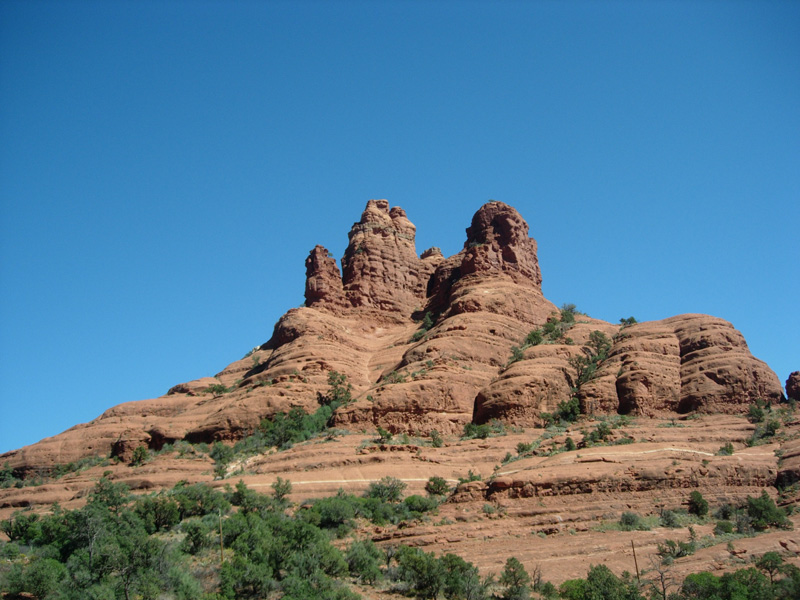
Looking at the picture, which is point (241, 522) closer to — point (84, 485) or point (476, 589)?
point (476, 589)

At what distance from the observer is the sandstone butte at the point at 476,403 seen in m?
41.0

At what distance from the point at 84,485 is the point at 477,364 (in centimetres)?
3248

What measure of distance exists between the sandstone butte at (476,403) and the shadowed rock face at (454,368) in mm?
169

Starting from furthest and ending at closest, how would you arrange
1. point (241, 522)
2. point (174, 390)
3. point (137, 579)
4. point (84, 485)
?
point (174, 390)
point (84, 485)
point (241, 522)
point (137, 579)

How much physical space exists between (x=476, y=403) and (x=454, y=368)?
391 centimetres

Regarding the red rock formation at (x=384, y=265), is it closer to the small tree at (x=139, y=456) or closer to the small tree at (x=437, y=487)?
the small tree at (x=139, y=456)

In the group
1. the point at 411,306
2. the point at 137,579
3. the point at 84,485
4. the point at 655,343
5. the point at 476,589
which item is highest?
the point at 411,306

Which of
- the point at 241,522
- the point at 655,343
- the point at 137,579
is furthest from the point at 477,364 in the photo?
the point at 137,579

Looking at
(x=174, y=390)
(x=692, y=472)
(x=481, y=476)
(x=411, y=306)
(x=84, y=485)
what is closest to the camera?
Result: (x=692, y=472)

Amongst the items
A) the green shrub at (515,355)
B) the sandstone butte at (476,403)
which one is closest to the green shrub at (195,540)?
the sandstone butte at (476,403)

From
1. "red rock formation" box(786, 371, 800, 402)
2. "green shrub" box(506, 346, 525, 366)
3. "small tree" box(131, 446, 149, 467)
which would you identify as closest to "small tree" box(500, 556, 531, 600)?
"green shrub" box(506, 346, 525, 366)

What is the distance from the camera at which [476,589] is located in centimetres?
3145

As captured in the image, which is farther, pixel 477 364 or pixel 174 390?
pixel 174 390

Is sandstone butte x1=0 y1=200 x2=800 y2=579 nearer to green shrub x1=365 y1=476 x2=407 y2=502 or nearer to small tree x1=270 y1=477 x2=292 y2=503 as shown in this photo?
small tree x1=270 y1=477 x2=292 y2=503
